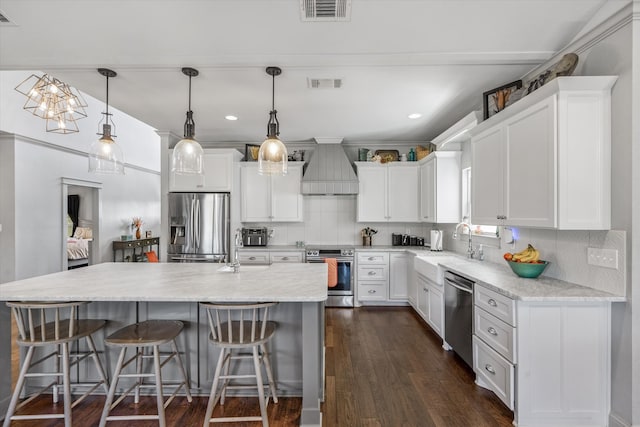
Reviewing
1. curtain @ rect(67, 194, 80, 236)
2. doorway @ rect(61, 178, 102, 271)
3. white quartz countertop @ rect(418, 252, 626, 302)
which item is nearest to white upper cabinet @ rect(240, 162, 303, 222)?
white quartz countertop @ rect(418, 252, 626, 302)

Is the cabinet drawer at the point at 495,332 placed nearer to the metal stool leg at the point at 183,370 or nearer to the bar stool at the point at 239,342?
the bar stool at the point at 239,342

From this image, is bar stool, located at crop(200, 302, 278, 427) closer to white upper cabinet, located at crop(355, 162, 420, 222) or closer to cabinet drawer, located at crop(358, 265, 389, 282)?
cabinet drawer, located at crop(358, 265, 389, 282)

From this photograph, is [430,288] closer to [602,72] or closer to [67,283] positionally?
[602,72]

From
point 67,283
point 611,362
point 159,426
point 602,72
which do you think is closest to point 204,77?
point 67,283

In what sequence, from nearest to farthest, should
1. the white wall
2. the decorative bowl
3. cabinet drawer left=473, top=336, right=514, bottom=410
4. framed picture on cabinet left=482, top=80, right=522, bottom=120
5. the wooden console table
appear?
cabinet drawer left=473, top=336, right=514, bottom=410 → the decorative bowl → framed picture on cabinet left=482, top=80, right=522, bottom=120 → the white wall → the wooden console table

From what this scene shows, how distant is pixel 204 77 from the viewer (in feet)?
9.39

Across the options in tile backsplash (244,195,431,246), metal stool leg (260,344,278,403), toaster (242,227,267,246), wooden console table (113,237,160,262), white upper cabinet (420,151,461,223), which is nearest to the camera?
metal stool leg (260,344,278,403)

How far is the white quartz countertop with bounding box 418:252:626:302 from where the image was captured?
1.92 m

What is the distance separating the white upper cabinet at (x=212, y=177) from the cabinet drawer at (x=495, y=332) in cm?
373

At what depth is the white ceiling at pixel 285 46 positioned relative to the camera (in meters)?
2.01

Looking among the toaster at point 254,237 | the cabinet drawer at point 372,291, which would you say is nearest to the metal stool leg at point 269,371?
the cabinet drawer at point 372,291

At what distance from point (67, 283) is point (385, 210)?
160 inches

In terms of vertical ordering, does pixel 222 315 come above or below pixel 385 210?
below

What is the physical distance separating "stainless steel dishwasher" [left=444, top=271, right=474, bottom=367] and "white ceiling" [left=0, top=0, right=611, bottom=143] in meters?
1.88
